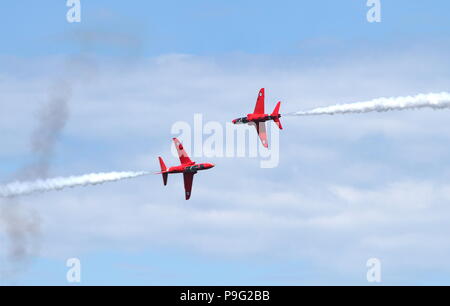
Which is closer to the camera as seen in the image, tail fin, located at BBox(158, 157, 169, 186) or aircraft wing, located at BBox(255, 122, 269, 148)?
tail fin, located at BBox(158, 157, 169, 186)

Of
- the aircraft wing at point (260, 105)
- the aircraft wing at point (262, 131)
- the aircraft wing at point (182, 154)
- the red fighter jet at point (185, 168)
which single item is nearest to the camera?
the red fighter jet at point (185, 168)

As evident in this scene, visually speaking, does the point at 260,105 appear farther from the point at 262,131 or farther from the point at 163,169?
the point at 163,169

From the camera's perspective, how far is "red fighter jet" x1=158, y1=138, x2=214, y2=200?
158m

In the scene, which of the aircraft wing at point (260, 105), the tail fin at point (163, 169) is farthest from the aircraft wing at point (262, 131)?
the tail fin at point (163, 169)

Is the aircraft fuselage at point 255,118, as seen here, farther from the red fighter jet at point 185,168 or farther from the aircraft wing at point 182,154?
the red fighter jet at point 185,168

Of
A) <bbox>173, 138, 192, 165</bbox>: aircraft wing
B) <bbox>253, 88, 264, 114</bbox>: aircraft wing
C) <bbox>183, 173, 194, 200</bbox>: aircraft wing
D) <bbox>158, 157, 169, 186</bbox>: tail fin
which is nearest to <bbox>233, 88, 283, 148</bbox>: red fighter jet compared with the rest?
<bbox>253, 88, 264, 114</bbox>: aircraft wing

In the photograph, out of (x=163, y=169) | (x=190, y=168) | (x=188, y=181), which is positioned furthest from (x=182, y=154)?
(x=163, y=169)

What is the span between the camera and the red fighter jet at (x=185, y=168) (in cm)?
15850

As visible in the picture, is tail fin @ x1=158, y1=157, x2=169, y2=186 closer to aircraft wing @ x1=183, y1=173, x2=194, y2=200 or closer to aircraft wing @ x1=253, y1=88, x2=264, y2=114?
aircraft wing @ x1=183, y1=173, x2=194, y2=200
